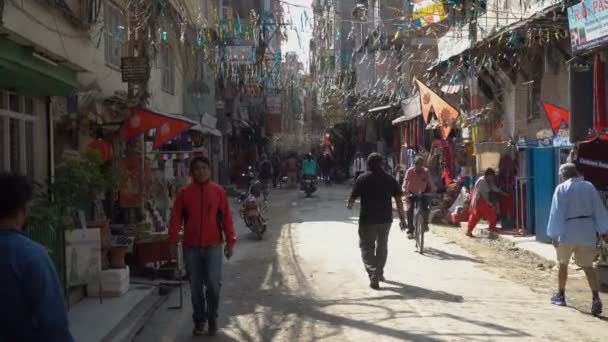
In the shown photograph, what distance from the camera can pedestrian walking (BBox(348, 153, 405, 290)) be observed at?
9703mm

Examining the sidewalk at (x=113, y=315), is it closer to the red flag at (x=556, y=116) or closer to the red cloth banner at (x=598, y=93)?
the red cloth banner at (x=598, y=93)

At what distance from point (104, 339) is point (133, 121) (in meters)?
5.99

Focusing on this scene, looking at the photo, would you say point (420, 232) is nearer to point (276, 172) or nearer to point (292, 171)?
point (292, 171)

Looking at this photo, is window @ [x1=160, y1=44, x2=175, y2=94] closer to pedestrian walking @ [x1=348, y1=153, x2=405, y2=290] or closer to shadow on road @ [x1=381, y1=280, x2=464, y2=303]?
pedestrian walking @ [x1=348, y1=153, x2=405, y2=290]

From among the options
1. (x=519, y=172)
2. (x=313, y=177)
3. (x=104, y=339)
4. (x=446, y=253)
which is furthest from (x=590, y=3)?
(x=313, y=177)

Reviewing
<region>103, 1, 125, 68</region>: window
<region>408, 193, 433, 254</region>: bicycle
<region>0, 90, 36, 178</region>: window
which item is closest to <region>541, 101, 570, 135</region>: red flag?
<region>408, 193, 433, 254</region>: bicycle

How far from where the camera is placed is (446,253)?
516 inches

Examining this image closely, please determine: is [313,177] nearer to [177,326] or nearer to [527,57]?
[527,57]

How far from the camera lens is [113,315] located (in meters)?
7.86

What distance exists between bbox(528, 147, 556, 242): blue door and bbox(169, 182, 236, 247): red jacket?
8.76 m

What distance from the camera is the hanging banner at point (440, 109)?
18.8 m

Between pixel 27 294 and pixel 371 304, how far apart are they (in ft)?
18.7

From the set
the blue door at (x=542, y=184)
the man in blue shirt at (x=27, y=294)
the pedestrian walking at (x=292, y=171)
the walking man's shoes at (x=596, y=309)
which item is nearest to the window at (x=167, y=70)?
the blue door at (x=542, y=184)

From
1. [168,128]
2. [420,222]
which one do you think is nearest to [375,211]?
[420,222]
